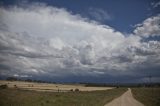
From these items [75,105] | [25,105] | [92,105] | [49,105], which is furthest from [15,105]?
[92,105]

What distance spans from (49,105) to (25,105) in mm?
3898

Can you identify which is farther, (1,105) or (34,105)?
(34,105)

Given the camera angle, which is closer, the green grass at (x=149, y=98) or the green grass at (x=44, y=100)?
the green grass at (x=44, y=100)

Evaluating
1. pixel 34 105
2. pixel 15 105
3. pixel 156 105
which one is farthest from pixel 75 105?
pixel 156 105

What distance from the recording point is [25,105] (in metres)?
30.5

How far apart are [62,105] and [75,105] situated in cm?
172

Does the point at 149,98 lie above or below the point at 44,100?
above

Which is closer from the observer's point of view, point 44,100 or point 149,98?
point 44,100

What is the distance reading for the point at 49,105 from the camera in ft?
110

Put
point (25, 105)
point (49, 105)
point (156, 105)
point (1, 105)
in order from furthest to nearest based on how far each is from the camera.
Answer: point (156, 105) < point (49, 105) < point (25, 105) < point (1, 105)

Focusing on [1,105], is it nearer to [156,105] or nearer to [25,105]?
[25,105]

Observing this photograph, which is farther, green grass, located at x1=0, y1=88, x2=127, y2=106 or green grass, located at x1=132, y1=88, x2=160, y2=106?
green grass, located at x1=132, y1=88, x2=160, y2=106

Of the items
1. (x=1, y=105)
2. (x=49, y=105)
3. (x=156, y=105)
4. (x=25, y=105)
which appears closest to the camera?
(x=1, y=105)

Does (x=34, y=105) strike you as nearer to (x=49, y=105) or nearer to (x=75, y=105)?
(x=49, y=105)
